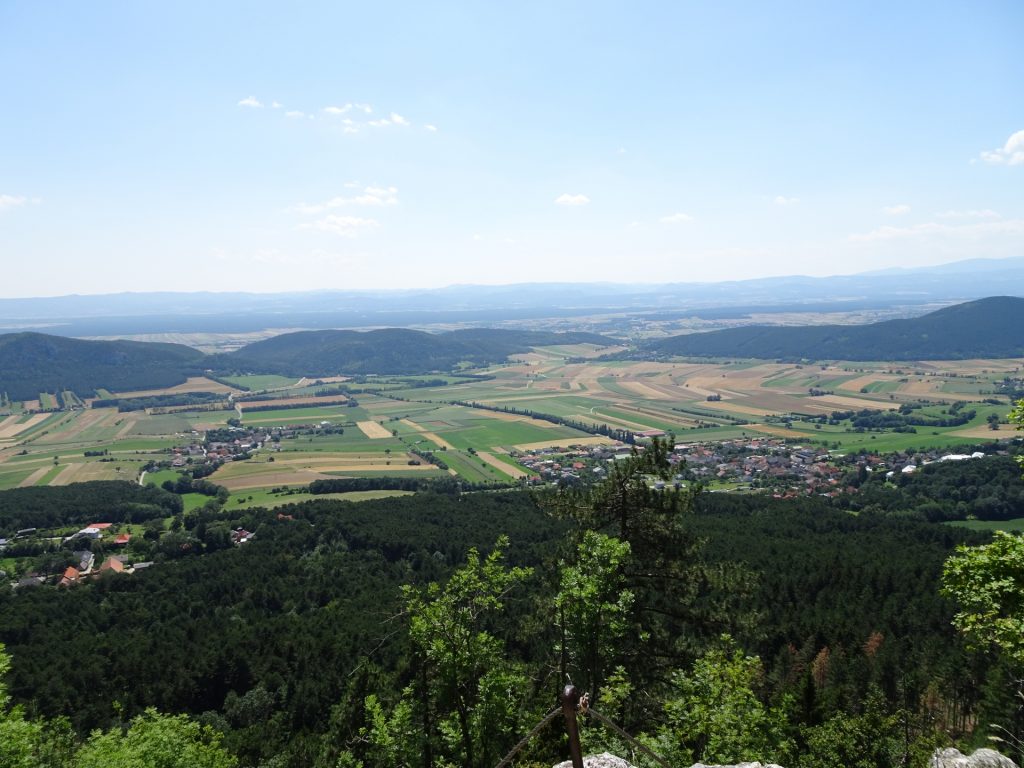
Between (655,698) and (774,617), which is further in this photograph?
(774,617)

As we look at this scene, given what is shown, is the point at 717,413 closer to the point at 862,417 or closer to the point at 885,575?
the point at 862,417

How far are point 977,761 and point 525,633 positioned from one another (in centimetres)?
1115

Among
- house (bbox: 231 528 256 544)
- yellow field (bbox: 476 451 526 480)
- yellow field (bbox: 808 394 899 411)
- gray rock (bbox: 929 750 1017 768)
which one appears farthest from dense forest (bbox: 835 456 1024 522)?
house (bbox: 231 528 256 544)

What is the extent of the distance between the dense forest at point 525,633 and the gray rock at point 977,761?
3.64 m

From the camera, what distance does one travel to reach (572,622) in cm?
1523

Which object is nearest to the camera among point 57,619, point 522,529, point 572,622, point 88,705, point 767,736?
point 572,622

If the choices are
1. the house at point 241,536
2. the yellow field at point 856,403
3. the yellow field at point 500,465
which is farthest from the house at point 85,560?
the yellow field at point 856,403

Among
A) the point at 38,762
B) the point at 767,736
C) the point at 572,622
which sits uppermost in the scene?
the point at 572,622

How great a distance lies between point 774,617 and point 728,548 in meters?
12.6

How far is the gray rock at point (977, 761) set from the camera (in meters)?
12.4

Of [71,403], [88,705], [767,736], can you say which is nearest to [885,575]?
[767,736]

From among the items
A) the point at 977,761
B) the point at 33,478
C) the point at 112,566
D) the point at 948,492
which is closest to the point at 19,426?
the point at 33,478

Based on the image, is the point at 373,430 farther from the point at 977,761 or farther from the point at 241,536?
the point at 977,761

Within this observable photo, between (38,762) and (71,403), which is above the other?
(38,762)
